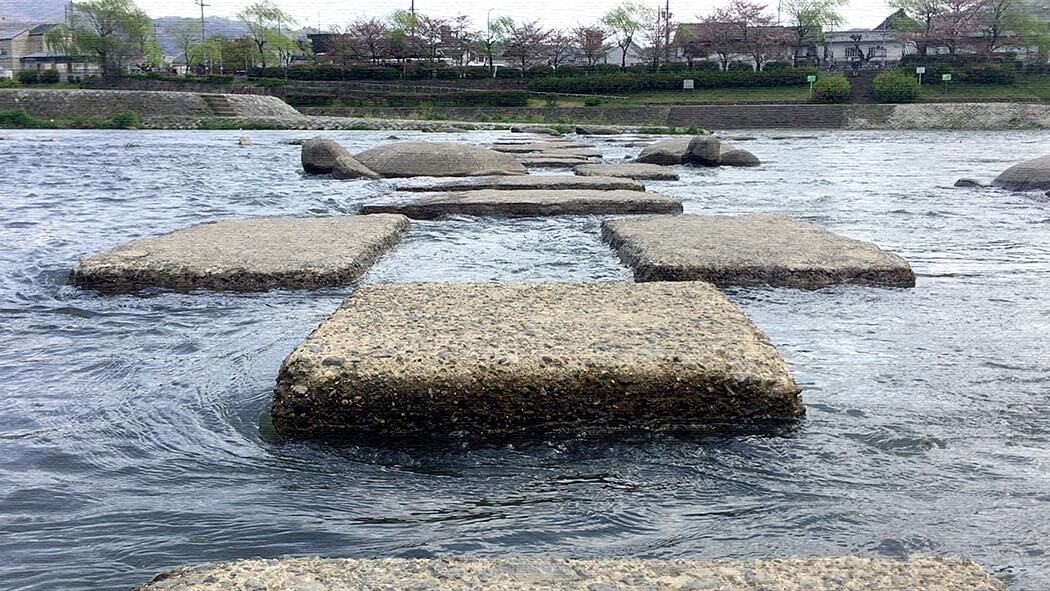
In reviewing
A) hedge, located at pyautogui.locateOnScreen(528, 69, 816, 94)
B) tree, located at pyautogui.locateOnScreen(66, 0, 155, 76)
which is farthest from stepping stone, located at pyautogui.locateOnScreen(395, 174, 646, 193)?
tree, located at pyautogui.locateOnScreen(66, 0, 155, 76)

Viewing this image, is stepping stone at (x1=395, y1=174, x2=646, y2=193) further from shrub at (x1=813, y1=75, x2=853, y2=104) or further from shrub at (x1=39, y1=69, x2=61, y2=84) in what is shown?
shrub at (x1=39, y1=69, x2=61, y2=84)

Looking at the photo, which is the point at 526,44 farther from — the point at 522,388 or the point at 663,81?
the point at 522,388

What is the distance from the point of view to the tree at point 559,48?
6762 cm

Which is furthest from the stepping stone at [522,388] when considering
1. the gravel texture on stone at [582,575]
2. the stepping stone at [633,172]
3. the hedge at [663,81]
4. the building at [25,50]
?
the building at [25,50]

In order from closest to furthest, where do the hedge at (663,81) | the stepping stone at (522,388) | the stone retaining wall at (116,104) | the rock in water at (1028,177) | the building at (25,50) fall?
the stepping stone at (522,388) < the rock in water at (1028,177) < the stone retaining wall at (116,104) < the hedge at (663,81) < the building at (25,50)

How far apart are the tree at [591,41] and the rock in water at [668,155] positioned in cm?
5434

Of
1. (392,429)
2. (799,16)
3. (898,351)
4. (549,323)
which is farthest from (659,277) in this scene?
(799,16)

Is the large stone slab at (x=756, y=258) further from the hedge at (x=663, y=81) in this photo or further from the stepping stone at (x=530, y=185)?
the hedge at (x=663, y=81)

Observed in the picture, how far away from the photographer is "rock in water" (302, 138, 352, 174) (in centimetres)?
941

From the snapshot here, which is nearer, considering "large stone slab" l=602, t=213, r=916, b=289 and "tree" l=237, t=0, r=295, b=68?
"large stone slab" l=602, t=213, r=916, b=289

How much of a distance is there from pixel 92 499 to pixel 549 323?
1049 millimetres

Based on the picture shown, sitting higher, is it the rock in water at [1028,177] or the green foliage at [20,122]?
the green foliage at [20,122]

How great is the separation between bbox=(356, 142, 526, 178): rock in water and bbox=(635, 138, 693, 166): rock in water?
3.40 m

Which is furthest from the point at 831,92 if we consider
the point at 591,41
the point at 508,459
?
the point at 508,459
